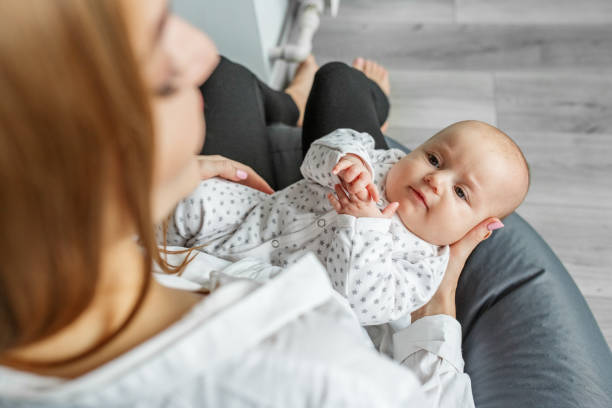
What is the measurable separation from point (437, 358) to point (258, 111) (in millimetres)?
665

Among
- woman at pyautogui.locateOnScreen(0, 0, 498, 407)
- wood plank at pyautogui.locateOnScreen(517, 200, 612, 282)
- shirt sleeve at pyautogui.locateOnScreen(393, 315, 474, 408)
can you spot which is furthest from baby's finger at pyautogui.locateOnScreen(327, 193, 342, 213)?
wood plank at pyautogui.locateOnScreen(517, 200, 612, 282)

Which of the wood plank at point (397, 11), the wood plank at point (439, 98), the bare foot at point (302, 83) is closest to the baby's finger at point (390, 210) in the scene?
the bare foot at point (302, 83)

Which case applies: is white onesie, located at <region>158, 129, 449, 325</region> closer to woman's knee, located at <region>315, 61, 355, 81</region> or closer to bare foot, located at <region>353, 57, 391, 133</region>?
woman's knee, located at <region>315, 61, 355, 81</region>

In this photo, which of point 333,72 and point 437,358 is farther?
point 333,72

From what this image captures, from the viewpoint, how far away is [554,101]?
1719mm

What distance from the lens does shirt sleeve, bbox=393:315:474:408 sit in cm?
82

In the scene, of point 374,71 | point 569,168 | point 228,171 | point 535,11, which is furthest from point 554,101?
point 228,171

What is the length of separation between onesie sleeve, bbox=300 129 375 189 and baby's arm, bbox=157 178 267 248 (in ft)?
0.47

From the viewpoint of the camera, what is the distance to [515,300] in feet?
3.18

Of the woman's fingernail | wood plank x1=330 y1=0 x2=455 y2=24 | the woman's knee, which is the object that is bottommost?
the woman's fingernail

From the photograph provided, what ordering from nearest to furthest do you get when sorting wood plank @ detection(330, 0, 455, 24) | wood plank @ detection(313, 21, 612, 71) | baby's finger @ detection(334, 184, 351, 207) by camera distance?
baby's finger @ detection(334, 184, 351, 207)
wood plank @ detection(313, 21, 612, 71)
wood plank @ detection(330, 0, 455, 24)

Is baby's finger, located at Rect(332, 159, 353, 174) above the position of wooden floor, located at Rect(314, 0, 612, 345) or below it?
above

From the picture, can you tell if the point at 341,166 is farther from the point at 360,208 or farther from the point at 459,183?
the point at 459,183

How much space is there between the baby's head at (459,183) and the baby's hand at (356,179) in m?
0.10
